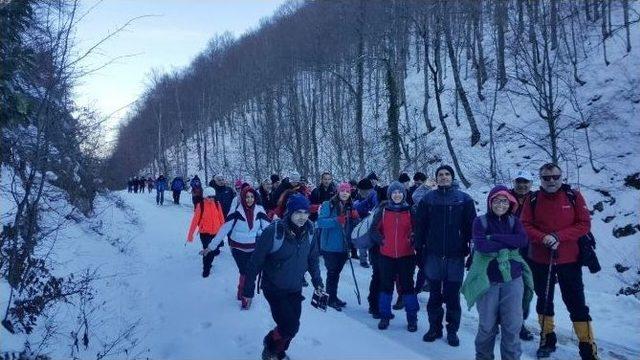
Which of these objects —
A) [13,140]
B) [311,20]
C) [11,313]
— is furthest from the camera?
[311,20]

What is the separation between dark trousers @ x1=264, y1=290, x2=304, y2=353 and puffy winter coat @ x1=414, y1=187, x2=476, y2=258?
6.24 feet

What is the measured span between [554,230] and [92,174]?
1298cm

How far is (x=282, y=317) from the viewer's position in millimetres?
5051

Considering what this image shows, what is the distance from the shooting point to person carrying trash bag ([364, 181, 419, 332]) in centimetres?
643

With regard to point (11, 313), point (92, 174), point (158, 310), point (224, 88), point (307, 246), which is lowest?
point (158, 310)

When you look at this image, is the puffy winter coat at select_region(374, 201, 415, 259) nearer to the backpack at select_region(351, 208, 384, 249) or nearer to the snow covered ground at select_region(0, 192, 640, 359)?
the backpack at select_region(351, 208, 384, 249)

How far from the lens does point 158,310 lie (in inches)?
332

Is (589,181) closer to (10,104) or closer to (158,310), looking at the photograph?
(158,310)

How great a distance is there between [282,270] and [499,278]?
2213mm

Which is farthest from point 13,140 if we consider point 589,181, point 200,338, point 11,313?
point 589,181

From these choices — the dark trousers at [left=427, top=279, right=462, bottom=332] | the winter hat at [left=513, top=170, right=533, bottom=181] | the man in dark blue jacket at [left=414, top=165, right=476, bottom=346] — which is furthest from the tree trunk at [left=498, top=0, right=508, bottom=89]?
the dark trousers at [left=427, top=279, right=462, bottom=332]

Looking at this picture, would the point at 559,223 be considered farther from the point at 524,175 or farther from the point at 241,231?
the point at 241,231

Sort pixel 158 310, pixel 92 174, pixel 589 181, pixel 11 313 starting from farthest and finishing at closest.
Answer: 1. pixel 589 181
2. pixel 92 174
3. pixel 158 310
4. pixel 11 313

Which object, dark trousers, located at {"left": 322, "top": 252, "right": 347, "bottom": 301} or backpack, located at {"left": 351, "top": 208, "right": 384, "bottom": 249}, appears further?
dark trousers, located at {"left": 322, "top": 252, "right": 347, "bottom": 301}
